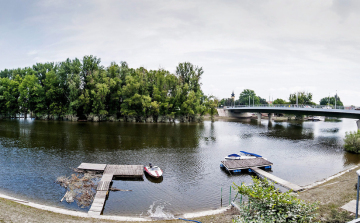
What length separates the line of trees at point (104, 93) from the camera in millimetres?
90312

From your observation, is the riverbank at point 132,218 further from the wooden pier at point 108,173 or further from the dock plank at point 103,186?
the dock plank at point 103,186

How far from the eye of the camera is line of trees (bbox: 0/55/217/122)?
90.3 metres

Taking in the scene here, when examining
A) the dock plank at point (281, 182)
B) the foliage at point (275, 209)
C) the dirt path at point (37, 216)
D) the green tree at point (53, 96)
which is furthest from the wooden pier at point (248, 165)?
the green tree at point (53, 96)

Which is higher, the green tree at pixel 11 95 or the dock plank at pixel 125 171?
the green tree at pixel 11 95

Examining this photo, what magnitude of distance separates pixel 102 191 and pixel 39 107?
93.8m

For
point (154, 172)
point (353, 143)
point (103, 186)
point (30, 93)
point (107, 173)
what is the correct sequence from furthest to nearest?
1. point (30, 93)
2. point (353, 143)
3. point (154, 172)
4. point (107, 173)
5. point (103, 186)

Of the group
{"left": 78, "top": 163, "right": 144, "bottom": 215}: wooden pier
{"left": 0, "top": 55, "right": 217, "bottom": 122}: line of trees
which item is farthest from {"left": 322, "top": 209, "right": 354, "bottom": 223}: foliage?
{"left": 0, "top": 55, "right": 217, "bottom": 122}: line of trees

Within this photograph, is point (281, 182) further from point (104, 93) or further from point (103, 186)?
point (104, 93)

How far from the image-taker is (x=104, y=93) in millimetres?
88375

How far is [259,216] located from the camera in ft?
34.5

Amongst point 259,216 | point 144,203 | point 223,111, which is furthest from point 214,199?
point 223,111

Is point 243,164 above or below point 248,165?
above

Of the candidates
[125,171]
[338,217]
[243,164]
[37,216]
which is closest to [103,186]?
[125,171]

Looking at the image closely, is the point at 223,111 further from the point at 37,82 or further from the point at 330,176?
the point at 330,176
